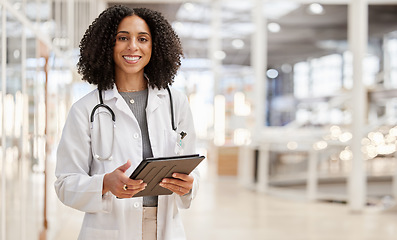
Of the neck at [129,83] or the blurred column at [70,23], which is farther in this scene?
the blurred column at [70,23]

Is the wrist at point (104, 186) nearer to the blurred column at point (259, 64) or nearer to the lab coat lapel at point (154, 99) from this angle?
the lab coat lapel at point (154, 99)

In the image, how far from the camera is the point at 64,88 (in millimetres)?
7699

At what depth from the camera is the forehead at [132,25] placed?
1.91 m

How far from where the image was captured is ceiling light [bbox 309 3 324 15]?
12529mm

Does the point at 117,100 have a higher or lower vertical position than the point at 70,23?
lower

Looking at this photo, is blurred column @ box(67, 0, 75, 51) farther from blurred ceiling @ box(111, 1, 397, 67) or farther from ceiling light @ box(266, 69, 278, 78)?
ceiling light @ box(266, 69, 278, 78)

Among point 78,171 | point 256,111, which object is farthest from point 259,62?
point 78,171

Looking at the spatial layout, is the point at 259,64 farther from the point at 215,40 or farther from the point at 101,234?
the point at 101,234

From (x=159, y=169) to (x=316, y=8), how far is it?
1162cm

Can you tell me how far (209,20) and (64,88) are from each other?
22.9 ft

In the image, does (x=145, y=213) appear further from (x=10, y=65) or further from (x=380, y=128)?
(x=380, y=128)

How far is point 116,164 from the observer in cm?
185

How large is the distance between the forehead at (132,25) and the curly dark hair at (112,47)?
0.01m

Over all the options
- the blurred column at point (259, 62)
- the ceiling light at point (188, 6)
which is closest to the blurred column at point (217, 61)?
the ceiling light at point (188, 6)
